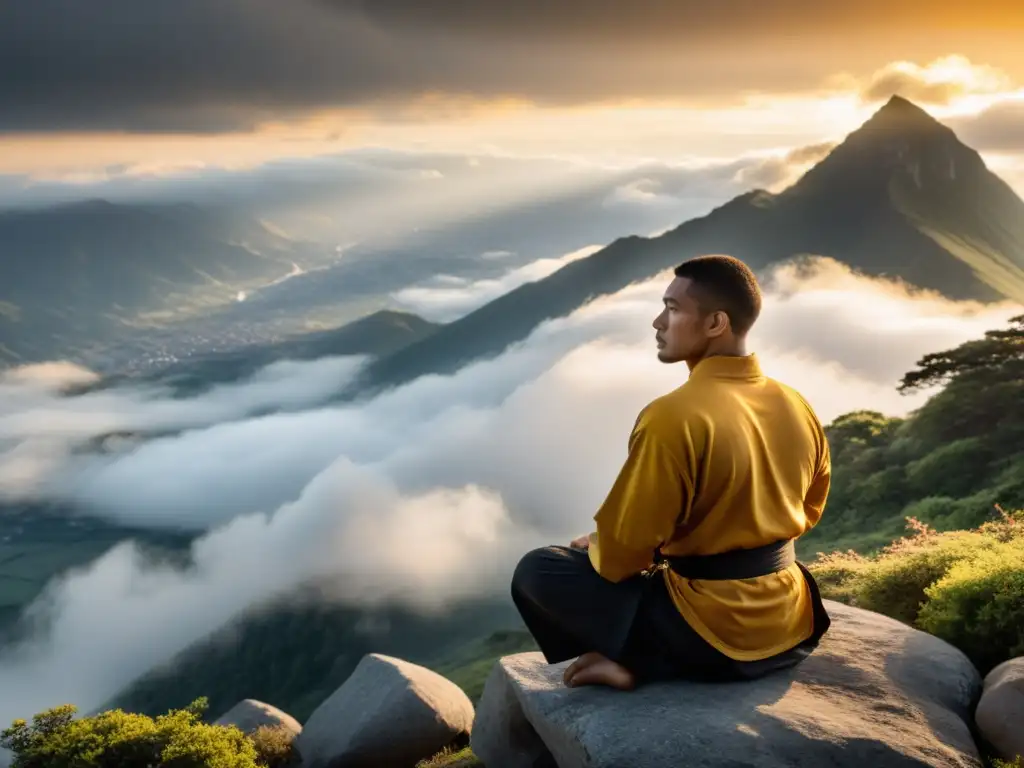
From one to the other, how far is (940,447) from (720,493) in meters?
36.7

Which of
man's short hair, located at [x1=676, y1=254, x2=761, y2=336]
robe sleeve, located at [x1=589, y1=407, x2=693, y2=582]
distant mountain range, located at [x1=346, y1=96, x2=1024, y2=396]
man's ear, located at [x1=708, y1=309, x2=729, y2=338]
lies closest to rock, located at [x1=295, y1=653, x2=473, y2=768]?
robe sleeve, located at [x1=589, y1=407, x2=693, y2=582]

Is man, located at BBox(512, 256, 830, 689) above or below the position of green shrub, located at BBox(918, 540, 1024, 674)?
above

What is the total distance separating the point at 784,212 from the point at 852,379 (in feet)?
184

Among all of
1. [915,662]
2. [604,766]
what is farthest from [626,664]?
[915,662]

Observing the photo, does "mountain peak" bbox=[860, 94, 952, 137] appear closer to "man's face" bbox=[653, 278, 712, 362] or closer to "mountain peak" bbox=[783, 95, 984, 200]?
"mountain peak" bbox=[783, 95, 984, 200]

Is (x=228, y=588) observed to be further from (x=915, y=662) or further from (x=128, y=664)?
(x=915, y=662)

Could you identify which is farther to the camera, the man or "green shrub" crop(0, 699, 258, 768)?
"green shrub" crop(0, 699, 258, 768)

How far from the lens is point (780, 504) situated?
463 centimetres

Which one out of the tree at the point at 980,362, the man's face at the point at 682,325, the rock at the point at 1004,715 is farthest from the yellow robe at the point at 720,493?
the tree at the point at 980,362

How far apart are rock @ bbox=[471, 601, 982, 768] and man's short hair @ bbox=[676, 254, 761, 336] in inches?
84.3

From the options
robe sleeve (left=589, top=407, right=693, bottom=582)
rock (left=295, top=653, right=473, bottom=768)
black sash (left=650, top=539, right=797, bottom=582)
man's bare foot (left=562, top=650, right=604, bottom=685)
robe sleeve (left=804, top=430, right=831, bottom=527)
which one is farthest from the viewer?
rock (left=295, top=653, right=473, bottom=768)

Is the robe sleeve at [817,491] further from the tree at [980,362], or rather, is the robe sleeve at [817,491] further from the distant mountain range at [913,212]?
the distant mountain range at [913,212]

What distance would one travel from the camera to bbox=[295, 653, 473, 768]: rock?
29.8ft

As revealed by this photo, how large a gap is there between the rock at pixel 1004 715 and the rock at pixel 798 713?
0.12m
